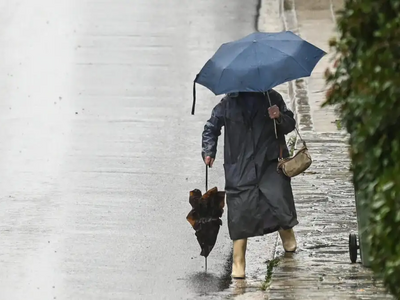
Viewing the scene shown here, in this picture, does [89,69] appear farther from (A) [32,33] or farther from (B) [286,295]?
(B) [286,295]

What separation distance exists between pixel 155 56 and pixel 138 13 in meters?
3.43

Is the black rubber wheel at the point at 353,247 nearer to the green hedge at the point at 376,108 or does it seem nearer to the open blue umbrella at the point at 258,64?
the open blue umbrella at the point at 258,64

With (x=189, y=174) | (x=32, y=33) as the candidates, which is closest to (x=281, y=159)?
(x=189, y=174)

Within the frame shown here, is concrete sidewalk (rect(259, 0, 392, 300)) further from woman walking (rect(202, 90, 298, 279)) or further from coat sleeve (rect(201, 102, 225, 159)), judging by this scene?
coat sleeve (rect(201, 102, 225, 159))

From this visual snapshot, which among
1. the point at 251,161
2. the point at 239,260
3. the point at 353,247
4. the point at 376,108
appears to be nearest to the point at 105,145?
the point at 251,161

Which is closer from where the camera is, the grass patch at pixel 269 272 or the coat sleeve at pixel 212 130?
the grass patch at pixel 269 272

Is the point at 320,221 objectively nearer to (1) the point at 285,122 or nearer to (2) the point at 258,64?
(1) the point at 285,122

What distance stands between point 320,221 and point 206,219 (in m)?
1.48

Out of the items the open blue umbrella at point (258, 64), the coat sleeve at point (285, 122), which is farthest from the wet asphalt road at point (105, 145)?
the open blue umbrella at point (258, 64)

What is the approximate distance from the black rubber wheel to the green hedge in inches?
135

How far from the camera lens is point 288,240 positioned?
10.3 metres

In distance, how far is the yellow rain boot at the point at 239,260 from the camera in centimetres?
986

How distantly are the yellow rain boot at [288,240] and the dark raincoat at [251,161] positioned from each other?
0.99 ft

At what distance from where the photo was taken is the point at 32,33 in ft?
65.5
